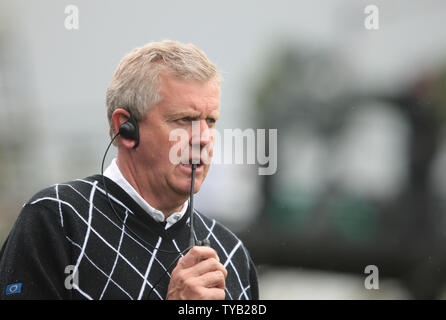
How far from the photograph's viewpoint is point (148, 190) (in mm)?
2203

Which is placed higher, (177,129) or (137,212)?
(177,129)

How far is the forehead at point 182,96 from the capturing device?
211cm

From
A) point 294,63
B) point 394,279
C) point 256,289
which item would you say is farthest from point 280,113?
point 256,289

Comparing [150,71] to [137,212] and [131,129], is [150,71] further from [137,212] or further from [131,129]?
[137,212]

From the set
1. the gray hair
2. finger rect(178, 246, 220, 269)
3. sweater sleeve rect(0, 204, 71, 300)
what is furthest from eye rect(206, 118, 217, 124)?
sweater sleeve rect(0, 204, 71, 300)

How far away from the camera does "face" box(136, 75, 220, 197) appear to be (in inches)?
83.1

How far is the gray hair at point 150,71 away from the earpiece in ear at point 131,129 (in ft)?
0.06

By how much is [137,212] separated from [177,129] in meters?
0.31

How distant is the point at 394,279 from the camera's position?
9711 mm

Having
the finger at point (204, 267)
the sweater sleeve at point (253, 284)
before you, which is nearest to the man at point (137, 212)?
the finger at point (204, 267)

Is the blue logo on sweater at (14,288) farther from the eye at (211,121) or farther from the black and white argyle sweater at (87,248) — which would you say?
the eye at (211,121)

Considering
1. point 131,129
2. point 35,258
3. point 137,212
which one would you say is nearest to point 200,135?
point 131,129
